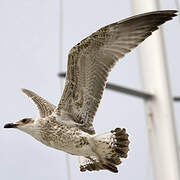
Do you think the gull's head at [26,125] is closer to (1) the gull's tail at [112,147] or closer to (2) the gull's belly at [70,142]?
(2) the gull's belly at [70,142]

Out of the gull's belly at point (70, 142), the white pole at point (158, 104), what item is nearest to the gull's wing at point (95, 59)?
the gull's belly at point (70, 142)

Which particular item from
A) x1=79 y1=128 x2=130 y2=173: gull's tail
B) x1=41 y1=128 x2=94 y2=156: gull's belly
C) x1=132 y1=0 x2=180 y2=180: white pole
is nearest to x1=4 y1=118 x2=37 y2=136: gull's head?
x1=41 y1=128 x2=94 y2=156: gull's belly

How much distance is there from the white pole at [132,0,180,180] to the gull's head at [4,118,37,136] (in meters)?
1.99

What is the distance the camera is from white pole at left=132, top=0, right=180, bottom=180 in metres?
6.81

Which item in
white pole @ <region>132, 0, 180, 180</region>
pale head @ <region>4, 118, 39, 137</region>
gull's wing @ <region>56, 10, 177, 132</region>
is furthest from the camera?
white pole @ <region>132, 0, 180, 180</region>

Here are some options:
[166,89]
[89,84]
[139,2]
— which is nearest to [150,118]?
[166,89]

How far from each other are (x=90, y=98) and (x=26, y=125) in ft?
1.42

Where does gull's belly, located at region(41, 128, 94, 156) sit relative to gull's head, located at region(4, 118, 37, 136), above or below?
below

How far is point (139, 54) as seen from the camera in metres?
7.04

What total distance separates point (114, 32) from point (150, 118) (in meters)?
2.22

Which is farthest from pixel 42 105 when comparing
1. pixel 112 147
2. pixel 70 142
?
pixel 112 147

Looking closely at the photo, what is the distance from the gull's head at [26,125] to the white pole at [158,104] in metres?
1.99

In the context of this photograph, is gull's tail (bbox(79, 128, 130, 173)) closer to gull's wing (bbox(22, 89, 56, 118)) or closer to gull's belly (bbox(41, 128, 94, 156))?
gull's belly (bbox(41, 128, 94, 156))

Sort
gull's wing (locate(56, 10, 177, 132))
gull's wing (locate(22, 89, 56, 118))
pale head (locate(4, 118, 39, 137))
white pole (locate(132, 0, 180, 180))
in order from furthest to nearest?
1. white pole (locate(132, 0, 180, 180))
2. gull's wing (locate(22, 89, 56, 118))
3. pale head (locate(4, 118, 39, 137))
4. gull's wing (locate(56, 10, 177, 132))
